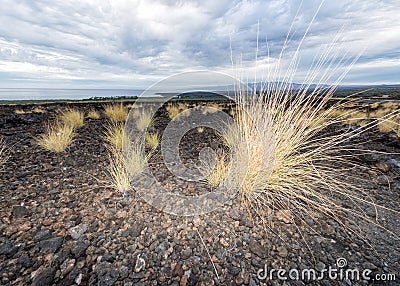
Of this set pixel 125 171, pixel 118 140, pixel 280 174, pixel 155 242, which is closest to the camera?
pixel 155 242

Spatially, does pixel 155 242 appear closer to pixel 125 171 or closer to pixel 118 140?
pixel 125 171

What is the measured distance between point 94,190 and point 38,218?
0.52m

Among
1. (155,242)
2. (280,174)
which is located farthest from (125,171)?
(280,174)

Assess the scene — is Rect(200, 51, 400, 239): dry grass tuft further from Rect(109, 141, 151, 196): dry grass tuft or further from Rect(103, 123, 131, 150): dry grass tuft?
Rect(103, 123, 131, 150): dry grass tuft

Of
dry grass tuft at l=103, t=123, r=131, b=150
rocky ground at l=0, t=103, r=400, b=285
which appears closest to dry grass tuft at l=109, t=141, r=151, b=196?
rocky ground at l=0, t=103, r=400, b=285

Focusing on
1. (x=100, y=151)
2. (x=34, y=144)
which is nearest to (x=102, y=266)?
(x=100, y=151)

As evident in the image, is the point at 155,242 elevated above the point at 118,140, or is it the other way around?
the point at 118,140

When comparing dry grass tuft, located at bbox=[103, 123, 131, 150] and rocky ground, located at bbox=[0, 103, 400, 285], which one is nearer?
rocky ground, located at bbox=[0, 103, 400, 285]

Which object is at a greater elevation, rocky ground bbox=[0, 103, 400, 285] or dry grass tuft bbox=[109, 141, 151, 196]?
dry grass tuft bbox=[109, 141, 151, 196]

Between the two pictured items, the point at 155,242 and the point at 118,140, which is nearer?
the point at 155,242

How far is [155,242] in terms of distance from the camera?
5.27 feet

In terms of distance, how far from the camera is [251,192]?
2.10 m

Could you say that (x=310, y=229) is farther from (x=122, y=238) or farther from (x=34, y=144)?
(x=34, y=144)

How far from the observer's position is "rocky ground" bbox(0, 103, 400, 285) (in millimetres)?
1375
